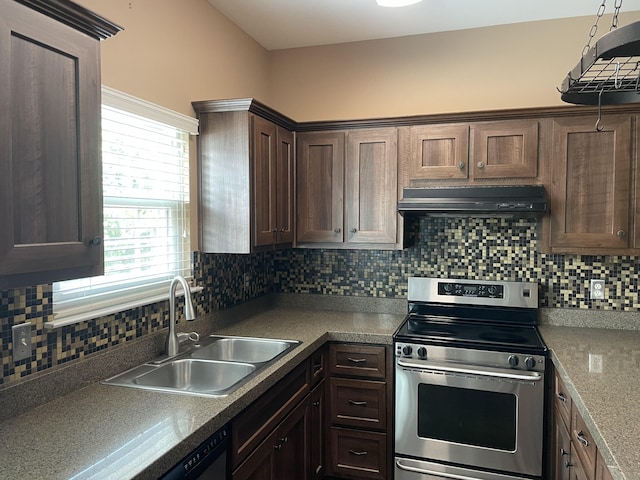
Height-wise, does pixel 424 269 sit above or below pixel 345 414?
above

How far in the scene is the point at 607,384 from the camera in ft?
6.17

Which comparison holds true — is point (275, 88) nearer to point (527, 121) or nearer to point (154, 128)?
point (154, 128)

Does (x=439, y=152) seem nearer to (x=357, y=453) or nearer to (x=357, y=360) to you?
(x=357, y=360)

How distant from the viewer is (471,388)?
2520 millimetres

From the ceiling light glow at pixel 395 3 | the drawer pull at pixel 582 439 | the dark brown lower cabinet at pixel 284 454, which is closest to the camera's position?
the drawer pull at pixel 582 439

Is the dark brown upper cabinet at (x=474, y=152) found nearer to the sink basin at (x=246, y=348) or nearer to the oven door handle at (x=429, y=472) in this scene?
the sink basin at (x=246, y=348)

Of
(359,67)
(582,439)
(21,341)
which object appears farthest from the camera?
(359,67)

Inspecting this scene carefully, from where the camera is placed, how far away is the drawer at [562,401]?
6.68ft

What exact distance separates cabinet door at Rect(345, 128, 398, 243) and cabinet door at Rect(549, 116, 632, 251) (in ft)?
2.89

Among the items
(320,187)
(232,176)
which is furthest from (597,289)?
(232,176)

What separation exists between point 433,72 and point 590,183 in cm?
120

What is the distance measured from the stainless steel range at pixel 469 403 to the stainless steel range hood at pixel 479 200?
68 cm

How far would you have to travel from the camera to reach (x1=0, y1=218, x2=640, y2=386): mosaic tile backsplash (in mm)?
2818

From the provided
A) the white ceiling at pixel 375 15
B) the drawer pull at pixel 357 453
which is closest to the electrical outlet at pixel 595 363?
the drawer pull at pixel 357 453
